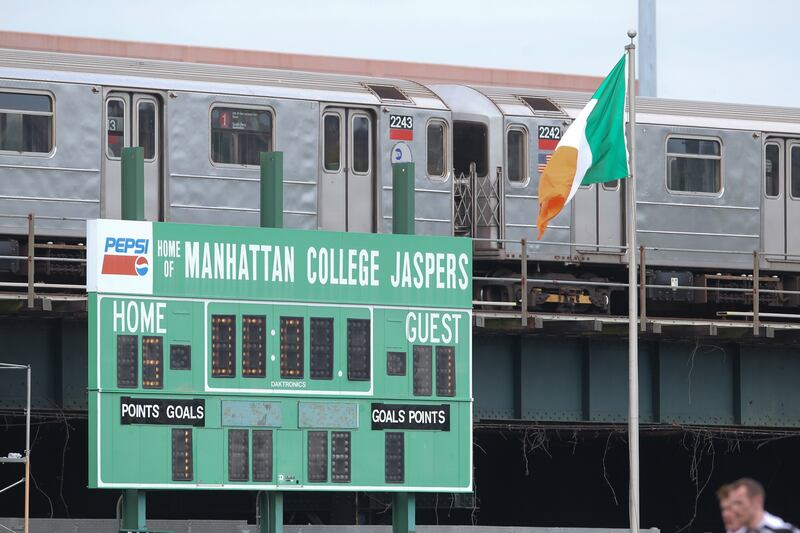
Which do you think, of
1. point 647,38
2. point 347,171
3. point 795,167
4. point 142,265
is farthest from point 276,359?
point 647,38

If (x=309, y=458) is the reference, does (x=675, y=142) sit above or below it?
above

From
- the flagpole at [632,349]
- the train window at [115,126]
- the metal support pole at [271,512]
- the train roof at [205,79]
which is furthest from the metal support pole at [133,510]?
the train roof at [205,79]

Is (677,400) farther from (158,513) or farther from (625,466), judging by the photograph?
(158,513)

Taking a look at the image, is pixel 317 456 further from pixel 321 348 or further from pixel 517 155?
pixel 517 155

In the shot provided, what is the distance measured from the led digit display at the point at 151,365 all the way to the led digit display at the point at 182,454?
63cm

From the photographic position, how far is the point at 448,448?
20.8 meters

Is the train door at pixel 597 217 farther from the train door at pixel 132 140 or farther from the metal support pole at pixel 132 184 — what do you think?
the metal support pole at pixel 132 184

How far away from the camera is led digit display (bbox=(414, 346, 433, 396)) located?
2069 cm

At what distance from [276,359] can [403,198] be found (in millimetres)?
3064

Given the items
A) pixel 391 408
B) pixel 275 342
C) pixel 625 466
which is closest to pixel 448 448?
pixel 391 408

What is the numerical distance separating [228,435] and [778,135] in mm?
14750

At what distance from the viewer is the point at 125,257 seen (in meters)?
19.4

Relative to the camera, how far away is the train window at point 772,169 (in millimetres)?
30438

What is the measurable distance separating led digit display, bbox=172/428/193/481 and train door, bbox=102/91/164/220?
7036mm
